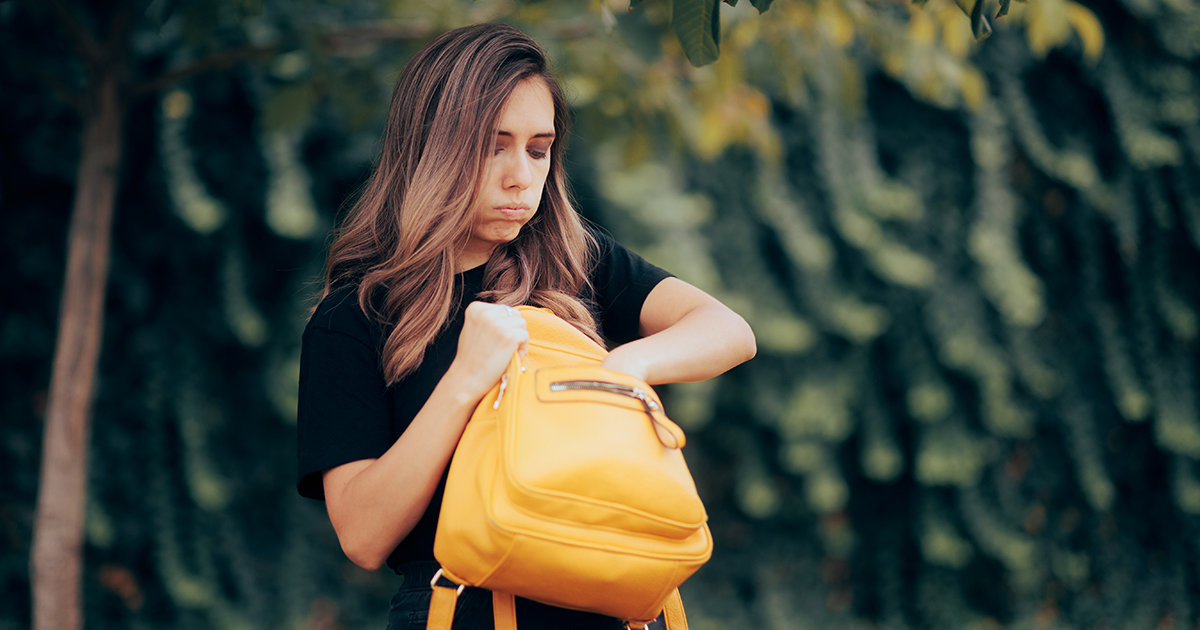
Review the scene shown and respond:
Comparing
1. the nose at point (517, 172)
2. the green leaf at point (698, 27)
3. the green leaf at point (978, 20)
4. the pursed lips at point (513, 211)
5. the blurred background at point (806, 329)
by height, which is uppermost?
the green leaf at point (698, 27)

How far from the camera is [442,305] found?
127 centimetres

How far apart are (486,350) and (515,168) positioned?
0.31 m

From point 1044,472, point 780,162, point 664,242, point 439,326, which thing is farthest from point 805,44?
point 1044,472

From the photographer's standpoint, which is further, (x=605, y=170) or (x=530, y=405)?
(x=605, y=170)

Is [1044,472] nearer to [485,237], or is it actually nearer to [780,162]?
[780,162]

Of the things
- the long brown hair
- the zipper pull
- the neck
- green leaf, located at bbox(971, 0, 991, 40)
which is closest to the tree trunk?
the long brown hair

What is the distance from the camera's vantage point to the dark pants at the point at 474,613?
1158mm

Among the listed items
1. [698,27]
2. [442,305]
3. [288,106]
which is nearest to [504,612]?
[442,305]

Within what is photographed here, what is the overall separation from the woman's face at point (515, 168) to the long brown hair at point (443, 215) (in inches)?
0.7

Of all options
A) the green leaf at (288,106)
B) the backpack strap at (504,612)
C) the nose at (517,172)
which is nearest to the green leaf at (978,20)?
the nose at (517,172)

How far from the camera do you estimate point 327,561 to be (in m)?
3.69

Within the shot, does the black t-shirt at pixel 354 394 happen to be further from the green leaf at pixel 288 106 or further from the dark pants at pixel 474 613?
the green leaf at pixel 288 106

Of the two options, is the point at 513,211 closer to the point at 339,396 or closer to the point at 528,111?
the point at 528,111

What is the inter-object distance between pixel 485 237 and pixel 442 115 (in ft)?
0.65
